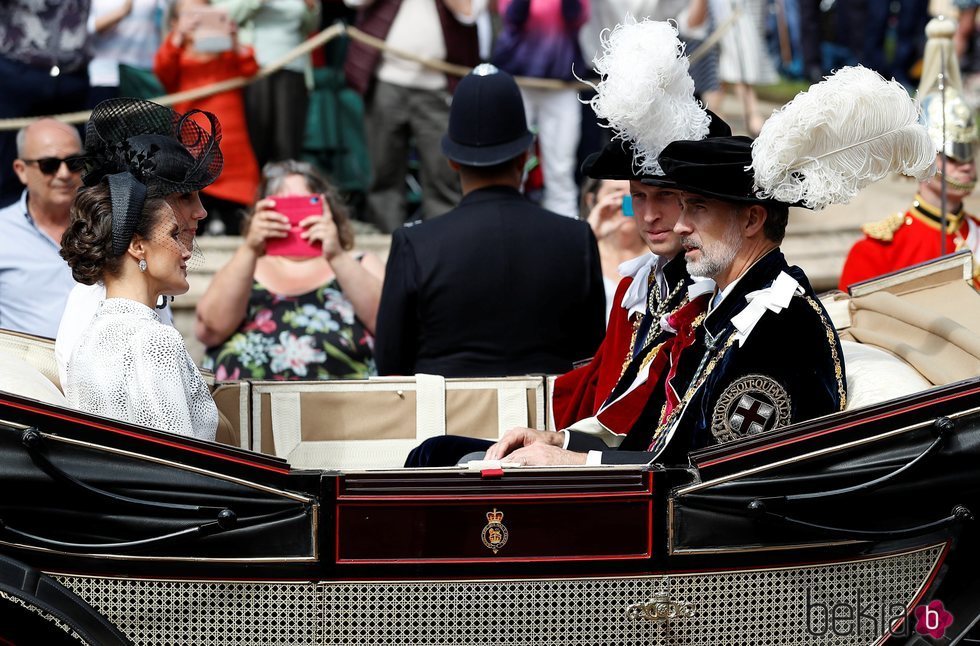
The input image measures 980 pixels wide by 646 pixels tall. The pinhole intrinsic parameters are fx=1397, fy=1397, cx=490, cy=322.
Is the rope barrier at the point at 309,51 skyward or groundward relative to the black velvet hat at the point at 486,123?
skyward

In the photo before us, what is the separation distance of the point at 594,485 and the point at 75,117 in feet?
14.2

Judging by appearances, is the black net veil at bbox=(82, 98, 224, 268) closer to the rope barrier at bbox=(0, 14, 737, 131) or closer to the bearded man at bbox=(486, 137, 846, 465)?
the bearded man at bbox=(486, 137, 846, 465)

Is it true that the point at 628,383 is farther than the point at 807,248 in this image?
No

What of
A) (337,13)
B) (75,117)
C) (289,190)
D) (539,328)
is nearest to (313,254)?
(289,190)

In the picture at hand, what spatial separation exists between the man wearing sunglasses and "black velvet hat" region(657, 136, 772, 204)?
100 inches

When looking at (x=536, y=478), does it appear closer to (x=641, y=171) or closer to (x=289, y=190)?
(x=641, y=171)

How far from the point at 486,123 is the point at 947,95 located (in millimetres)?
2026

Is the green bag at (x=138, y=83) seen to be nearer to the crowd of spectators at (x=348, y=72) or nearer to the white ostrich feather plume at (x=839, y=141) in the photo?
the crowd of spectators at (x=348, y=72)

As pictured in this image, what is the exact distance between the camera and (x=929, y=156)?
131 inches

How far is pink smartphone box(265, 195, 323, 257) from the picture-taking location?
5059mm

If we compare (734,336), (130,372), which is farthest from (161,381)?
(734,336)

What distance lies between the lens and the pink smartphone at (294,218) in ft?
16.6

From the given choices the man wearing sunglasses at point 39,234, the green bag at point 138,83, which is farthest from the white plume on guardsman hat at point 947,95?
the green bag at point 138,83

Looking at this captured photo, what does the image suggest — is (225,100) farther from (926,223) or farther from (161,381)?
(161,381)
